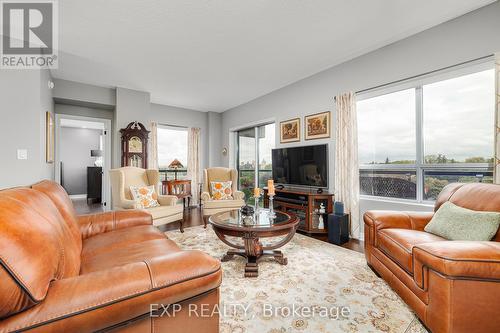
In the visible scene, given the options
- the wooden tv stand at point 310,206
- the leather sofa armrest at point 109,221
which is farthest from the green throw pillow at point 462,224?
the leather sofa armrest at point 109,221

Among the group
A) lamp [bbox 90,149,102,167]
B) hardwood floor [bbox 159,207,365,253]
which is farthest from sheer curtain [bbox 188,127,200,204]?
lamp [bbox 90,149,102,167]

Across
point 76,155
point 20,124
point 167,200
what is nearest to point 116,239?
point 167,200

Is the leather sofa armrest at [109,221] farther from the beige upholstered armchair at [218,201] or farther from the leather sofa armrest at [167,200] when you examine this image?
the beige upholstered armchair at [218,201]

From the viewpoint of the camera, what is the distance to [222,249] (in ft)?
9.32

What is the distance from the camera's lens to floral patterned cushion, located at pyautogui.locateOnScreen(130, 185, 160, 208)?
10.9ft

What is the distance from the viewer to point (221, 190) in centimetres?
427

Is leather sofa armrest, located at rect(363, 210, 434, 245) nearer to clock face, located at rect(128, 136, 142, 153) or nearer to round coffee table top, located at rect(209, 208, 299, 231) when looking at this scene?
round coffee table top, located at rect(209, 208, 299, 231)

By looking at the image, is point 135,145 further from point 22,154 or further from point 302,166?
point 302,166

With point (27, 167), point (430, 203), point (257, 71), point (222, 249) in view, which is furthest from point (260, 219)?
point (27, 167)

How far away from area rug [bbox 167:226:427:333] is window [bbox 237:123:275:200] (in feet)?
9.72

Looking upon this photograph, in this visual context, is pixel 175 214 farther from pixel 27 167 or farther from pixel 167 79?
pixel 167 79

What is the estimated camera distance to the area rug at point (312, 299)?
1.50 metres

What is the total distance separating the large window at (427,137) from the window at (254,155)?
2.21 meters

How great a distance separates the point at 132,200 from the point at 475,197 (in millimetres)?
3908
